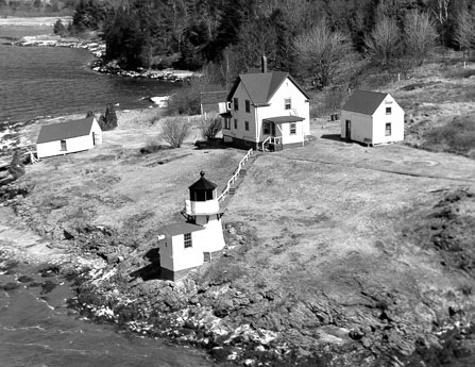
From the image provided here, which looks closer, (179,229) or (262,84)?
(179,229)

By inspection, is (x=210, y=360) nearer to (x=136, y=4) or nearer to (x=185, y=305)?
(x=185, y=305)

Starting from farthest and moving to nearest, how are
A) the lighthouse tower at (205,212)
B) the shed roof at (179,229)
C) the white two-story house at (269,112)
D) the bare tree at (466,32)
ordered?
the bare tree at (466,32) < the white two-story house at (269,112) < the lighthouse tower at (205,212) < the shed roof at (179,229)

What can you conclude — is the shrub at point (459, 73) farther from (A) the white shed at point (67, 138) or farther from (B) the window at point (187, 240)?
(B) the window at point (187, 240)

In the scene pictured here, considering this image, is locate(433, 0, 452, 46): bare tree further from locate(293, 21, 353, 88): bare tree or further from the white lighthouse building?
the white lighthouse building

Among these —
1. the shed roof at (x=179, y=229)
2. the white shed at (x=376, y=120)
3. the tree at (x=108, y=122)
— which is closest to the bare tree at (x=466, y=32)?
the white shed at (x=376, y=120)

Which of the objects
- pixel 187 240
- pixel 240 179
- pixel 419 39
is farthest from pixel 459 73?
pixel 187 240

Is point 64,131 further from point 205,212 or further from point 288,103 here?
point 205,212
